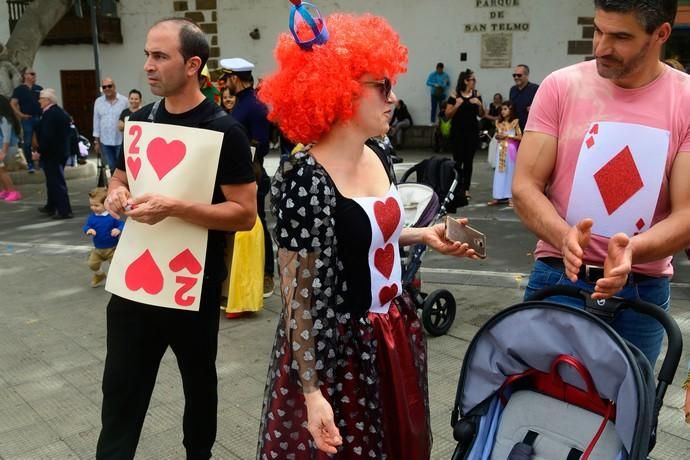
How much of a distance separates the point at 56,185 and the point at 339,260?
854cm

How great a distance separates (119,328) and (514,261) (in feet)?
16.4

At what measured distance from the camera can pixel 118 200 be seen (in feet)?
8.05

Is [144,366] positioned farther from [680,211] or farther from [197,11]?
[197,11]

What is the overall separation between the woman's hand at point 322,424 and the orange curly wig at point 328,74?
2.48 feet

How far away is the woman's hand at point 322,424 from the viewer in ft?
6.37

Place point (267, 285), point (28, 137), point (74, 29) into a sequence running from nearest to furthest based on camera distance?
point (267, 285) → point (28, 137) → point (74, 29)

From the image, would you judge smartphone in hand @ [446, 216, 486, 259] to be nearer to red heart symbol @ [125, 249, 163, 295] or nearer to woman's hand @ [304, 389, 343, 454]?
woman's hand @ [304, 389, 343, 454]

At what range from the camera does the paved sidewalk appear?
3.47 meters

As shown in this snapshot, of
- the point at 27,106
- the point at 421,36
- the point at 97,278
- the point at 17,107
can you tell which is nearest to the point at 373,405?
the point at 97,278

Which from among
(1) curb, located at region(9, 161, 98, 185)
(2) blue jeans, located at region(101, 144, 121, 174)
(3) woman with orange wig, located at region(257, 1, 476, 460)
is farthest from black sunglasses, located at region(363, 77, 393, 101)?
(1) curb, located at region(9, 161, 98, 185)

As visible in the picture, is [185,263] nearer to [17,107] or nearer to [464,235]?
[464,235]

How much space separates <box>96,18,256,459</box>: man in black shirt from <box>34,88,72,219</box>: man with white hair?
7535 millimetres

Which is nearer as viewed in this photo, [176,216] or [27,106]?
[176,216]

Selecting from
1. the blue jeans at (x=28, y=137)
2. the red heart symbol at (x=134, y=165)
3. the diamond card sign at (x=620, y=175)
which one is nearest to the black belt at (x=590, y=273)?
the diamond card sign at (x=620, y=175)
